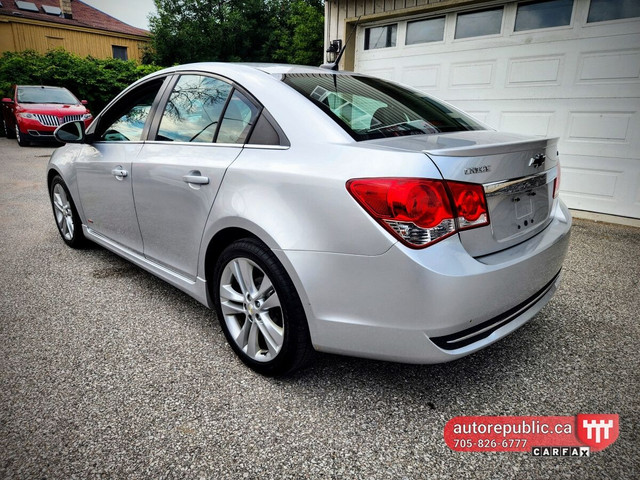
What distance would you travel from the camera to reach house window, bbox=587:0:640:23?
4535 mm

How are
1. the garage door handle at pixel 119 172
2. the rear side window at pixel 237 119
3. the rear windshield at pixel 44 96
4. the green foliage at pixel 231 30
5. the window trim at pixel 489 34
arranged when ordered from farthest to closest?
the green foliage at pixel 231 30 < the rear windshield at pixel 44 96 < the window trim at pixel 489 34 < the garage door handle at pixel 119 172 < the rear side window at pixel 237 119

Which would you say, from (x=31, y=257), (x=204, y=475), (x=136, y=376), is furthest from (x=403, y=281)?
(x=31, y=257)

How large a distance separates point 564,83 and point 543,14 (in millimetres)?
895

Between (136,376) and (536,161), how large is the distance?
A: 2.07 m

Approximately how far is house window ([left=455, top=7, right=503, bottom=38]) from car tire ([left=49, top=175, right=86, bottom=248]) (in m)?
5.28

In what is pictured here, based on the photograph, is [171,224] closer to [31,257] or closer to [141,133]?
[141,133]

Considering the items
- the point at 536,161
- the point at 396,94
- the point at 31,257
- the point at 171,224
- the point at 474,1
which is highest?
the point at 474,1

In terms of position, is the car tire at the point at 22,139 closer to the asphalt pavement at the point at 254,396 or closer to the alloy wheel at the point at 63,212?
the alloy wheel at the point at 63,212

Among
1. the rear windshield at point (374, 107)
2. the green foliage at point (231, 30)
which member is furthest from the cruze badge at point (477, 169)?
the green foliage at point (231, 30)

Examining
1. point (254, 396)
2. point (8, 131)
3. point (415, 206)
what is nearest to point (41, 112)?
point (8, 131)

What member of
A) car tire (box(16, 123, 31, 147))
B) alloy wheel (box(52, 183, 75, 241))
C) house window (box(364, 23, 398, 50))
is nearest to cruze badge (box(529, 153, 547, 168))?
alloy wheel (box(52, 183, 75, 241))

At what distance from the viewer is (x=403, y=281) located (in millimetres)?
1466

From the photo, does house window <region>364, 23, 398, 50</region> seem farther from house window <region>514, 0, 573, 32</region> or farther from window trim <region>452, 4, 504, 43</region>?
house window <region>514, 0, 573, 32</region>

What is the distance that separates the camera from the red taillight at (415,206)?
1456 millimetres
